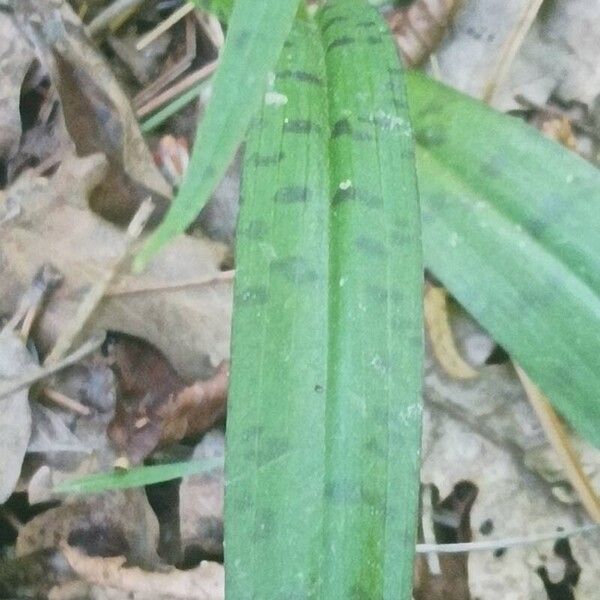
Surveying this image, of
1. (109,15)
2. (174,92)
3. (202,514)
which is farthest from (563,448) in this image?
(109,15)

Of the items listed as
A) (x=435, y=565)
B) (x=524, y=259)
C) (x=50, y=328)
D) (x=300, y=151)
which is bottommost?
(x=435, y=565)

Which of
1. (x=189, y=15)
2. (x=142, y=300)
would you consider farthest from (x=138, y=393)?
(x=189, y=15)

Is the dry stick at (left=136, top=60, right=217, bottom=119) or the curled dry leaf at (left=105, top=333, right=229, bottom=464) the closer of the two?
the curled dry leaf at (left=105, top=333, right=229, bottom=464)

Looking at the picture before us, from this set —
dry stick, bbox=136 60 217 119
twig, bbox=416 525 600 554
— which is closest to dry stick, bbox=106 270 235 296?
dry stick, bbox=136 60 217 119

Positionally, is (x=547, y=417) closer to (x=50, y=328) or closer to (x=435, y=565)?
(x=435, y=565)

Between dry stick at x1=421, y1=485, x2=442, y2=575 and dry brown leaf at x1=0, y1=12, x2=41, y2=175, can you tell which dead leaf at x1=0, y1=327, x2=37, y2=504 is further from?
dry stick at x1=421, y1=485, x2=442, y2=575

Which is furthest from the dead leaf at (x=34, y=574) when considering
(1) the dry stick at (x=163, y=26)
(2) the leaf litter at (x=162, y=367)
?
(1) the dry stick at (x=163, y=26)

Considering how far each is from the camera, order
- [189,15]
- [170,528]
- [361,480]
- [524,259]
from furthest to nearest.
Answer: [189,15] → [170,528] → [524,259] → [361,480]

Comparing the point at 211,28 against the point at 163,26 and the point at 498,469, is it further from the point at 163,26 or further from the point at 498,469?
the point at 498,469

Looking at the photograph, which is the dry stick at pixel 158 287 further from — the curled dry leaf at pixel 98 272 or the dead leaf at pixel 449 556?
the dead leaf at pixel 449 556
